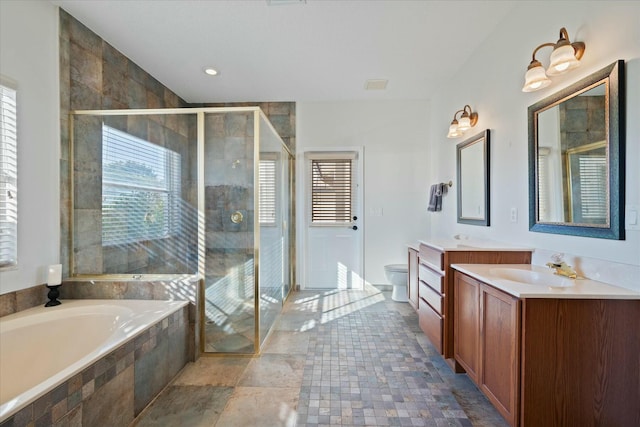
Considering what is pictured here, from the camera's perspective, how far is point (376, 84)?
10.5ft

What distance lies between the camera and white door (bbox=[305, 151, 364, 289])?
3861mm

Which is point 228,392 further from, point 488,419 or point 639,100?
point 639,100

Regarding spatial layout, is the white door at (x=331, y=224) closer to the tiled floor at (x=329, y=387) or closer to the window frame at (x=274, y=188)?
the window frame at (x=274, y=188)

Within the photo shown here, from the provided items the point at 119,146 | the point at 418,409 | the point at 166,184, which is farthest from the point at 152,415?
the point at 119,146

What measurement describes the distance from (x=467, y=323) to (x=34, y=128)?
3.06 m

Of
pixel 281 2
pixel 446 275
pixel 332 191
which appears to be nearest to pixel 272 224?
pixel 332 191

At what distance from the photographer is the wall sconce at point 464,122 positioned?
8.52ft

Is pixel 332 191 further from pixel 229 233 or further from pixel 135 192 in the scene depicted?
pixel 135 192

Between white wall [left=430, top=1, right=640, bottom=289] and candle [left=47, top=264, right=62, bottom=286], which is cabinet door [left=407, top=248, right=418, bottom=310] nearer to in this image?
white wall [left=430, top=1, right=640, bottom=289]

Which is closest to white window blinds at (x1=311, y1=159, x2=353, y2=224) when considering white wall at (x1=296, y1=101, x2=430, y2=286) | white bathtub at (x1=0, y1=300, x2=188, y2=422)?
white wall at (x1=296, y1=101, x2=430, y2=286)

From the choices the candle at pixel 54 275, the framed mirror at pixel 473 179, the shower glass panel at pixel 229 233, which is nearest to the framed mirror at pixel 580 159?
the framed mirror at pixel 473 179

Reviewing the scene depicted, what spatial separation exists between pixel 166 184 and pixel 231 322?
1368mm

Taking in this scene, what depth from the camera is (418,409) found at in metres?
1.61

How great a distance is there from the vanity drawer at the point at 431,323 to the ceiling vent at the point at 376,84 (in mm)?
2332
